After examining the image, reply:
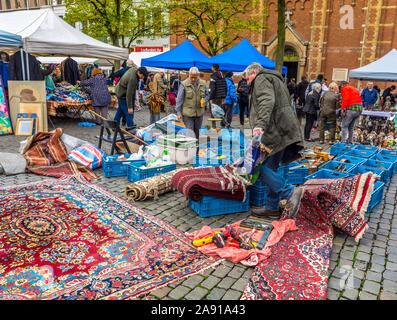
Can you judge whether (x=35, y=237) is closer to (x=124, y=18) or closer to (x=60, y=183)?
(x=60, y=183)

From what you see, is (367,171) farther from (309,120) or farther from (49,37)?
(49,37)

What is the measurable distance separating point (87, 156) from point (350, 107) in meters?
7.07

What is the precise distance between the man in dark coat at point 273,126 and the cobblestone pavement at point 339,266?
65 centimetres

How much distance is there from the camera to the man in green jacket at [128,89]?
8.54 metres

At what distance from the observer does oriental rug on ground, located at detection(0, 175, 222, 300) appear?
3.00 metres

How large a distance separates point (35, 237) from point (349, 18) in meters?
24.5

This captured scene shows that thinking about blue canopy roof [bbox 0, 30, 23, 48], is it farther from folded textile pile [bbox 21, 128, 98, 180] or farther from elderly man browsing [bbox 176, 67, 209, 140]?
elderly man browsing [bbox 176, 67, 209, 140]

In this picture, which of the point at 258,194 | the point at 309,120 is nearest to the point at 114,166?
the point at 258,194

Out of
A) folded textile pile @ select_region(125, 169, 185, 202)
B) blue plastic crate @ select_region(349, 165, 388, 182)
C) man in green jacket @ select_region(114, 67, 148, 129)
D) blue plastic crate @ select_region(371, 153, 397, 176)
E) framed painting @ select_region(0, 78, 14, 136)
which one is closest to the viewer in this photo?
folded textile pile @ select_region(125, 169, 185, 202)

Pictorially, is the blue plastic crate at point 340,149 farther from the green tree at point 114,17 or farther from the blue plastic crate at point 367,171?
the green tree at point 114,17

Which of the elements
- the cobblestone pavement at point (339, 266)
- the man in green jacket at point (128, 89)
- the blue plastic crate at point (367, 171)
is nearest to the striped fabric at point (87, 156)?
the cobblestone pavement at point (339, 266)

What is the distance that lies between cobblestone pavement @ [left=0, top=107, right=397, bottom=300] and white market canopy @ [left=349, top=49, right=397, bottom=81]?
7612 millimetres

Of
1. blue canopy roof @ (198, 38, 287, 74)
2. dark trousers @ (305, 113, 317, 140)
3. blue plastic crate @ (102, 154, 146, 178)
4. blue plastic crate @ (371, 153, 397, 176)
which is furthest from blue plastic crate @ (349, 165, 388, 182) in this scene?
blue canopy roof @ (198, 38, 287, 74)
